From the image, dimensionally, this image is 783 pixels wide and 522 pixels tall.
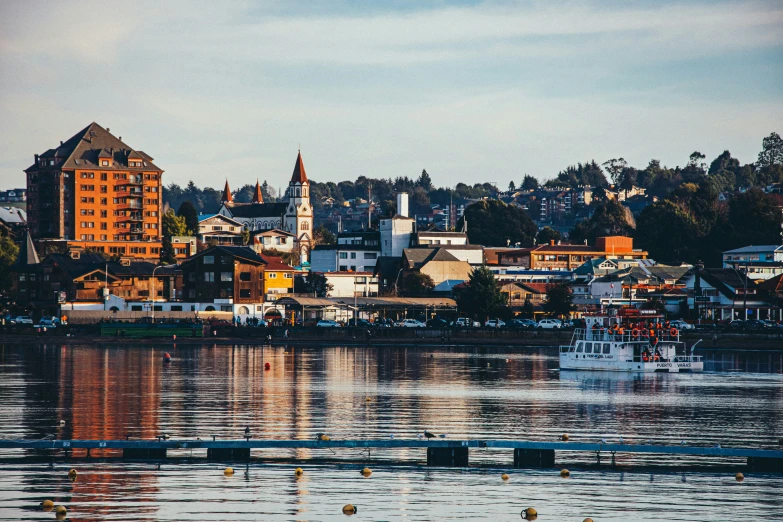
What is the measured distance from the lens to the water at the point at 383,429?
100 feet

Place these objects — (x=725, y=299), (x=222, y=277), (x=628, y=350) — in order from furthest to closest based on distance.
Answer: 1. (x=222, y=277)
2. (x=725, y=299)
3. (x=628, y=350)

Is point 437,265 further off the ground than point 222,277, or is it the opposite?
point 437,265

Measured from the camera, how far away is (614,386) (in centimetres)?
7556

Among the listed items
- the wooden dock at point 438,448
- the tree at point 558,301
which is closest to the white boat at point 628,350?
the wooden dock at point 438,448

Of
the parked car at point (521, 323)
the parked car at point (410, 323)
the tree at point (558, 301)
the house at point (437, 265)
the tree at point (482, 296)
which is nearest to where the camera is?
the parked car at point (521, 323)

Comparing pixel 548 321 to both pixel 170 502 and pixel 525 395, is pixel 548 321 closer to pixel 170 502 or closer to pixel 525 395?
pixel 525 395

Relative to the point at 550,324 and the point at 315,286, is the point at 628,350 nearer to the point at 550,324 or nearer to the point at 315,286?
the point at 550,324

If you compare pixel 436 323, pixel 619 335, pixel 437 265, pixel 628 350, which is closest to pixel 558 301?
pixel 436 323

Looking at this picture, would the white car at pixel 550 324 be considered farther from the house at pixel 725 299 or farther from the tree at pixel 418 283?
the tree at pixel 418 283

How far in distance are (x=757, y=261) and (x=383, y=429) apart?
437 ft

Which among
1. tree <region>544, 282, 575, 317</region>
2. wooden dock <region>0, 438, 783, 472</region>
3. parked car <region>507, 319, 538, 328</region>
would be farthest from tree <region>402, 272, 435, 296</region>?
wooden dock <region>0, 438, 783, 472</region>

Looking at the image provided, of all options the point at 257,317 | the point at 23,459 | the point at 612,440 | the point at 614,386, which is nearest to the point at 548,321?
the point at 257,317

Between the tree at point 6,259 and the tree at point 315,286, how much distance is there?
139 ft

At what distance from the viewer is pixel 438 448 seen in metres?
37.1
